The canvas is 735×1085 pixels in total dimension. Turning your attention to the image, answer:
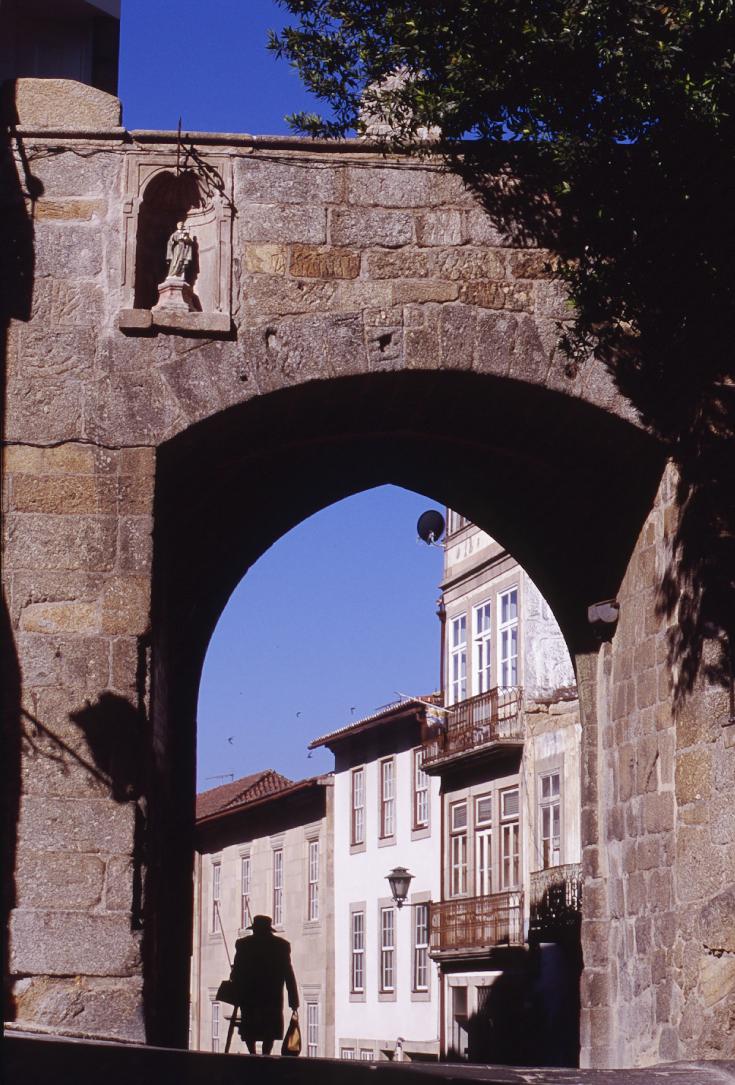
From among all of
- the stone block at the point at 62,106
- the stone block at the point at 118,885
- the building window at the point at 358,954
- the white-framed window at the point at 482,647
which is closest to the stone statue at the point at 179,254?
the stone block at the point at 62,106

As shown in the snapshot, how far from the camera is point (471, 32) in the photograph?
7.20 meters

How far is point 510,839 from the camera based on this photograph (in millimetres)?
25703

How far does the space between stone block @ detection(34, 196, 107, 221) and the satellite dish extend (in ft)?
66.1

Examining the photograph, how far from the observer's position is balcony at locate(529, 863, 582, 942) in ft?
73.4

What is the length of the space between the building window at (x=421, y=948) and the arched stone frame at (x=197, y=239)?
72.8ft

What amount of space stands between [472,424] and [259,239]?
1.50 metres

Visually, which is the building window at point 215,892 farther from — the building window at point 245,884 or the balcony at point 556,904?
the balcony at point 556,904

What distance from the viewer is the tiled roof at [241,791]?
121 feet

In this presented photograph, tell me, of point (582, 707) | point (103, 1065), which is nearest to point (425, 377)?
point (582, 707)

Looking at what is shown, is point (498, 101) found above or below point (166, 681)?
above

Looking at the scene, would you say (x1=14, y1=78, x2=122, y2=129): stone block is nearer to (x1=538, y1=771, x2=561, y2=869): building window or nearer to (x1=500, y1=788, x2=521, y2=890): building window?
(x1=538, y1=771, x2=561, y2=869): building window

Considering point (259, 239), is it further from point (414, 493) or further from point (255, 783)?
point (255, 783)

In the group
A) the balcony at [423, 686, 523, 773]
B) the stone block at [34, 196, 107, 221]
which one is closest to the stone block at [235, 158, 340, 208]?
the stone block at [34, 196, 107, 221]

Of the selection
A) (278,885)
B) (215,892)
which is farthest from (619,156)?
(215,892)
